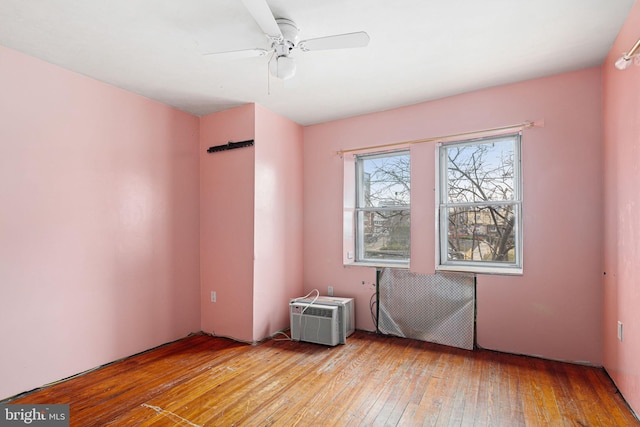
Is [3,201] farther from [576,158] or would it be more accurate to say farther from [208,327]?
[576,158]

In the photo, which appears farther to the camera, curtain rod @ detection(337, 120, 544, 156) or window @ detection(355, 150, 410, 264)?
window @ detection(355, 150, 410, 264)

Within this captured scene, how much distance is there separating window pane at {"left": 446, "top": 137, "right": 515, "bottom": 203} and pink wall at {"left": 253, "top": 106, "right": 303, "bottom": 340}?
1.80 m

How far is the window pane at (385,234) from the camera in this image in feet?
12.4

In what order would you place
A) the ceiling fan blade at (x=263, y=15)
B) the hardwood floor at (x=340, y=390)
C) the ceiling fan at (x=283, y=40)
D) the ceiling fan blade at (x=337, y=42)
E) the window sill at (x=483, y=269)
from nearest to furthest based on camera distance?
the ceiling fan blade at (x=263, y=15), the ceiling fan at (x=283, y=40), the ceiling fan blade at (x=337, y=42), the hardwood floor at (x=340, y=390), the window sill at (x=483, y=269)

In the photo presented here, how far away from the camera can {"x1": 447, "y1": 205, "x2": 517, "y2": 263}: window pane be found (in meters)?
3.24

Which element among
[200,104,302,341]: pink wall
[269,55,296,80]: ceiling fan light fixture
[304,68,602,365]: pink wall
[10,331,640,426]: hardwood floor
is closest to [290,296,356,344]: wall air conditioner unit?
[10,331,640,426]: hardwood floor

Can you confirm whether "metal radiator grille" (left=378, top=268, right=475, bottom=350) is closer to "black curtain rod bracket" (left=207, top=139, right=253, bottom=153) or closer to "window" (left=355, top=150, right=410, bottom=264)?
"window" (left=355, top=150, right=410, bottom=264)

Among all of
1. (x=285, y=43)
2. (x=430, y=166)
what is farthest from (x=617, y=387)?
(x=285, y=43)

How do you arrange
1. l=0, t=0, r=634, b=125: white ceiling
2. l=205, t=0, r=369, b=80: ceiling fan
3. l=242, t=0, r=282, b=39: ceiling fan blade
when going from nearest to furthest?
l=242, t=0, r=282, b=39: ceiling fan blade, l=205, t=0, r=369, b=80: ceiling fan, l=0, t=0, r=634, b=125: white ceiling

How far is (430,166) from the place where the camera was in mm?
3439

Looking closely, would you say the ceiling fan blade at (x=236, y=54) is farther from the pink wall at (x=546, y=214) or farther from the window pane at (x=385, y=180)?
the window pane at (x=385, y=180)

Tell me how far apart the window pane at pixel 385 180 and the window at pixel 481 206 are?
40cm

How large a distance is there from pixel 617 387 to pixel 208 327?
12.0ft

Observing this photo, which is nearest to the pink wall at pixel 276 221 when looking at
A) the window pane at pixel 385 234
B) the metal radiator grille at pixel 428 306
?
the window pane at pixel 385 234
